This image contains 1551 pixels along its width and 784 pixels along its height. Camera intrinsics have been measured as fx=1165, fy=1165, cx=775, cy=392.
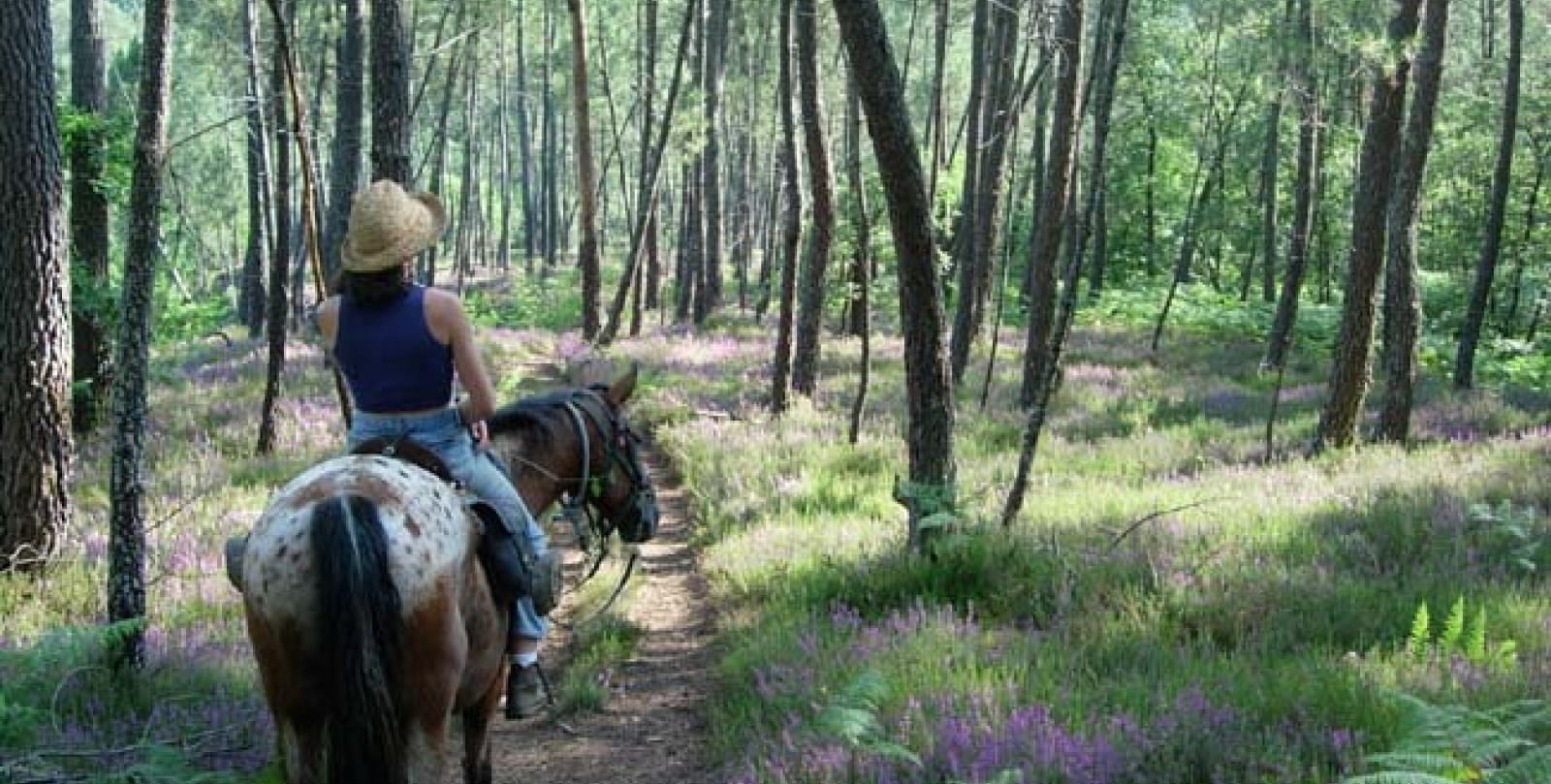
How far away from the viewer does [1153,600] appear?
275 inches

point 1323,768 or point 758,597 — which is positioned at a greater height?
point 1323,768

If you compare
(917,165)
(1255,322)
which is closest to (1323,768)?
(917,165)

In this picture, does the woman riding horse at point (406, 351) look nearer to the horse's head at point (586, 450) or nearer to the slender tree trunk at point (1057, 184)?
the horse's head at point (586, 450)

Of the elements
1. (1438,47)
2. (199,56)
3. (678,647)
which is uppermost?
(199,56)

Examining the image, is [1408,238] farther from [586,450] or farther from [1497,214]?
[586,450]

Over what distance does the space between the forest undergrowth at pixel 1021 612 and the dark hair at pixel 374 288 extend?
1.81 metres

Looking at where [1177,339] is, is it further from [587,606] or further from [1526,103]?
[587,606]

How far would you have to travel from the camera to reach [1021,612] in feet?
24.2

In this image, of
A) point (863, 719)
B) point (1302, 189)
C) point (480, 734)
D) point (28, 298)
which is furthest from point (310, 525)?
point (1302, 189)

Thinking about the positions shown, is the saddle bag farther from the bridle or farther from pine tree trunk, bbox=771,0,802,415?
pine tree trunk, bbox=771,0,802,415

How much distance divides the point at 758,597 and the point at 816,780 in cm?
350

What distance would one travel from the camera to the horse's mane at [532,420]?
5932 mm

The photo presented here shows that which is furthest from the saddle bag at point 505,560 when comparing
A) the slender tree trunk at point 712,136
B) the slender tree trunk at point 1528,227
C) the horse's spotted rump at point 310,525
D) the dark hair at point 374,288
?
the slender tree trunk at point 1528,227

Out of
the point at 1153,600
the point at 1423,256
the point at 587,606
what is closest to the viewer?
the point at 1153,600
